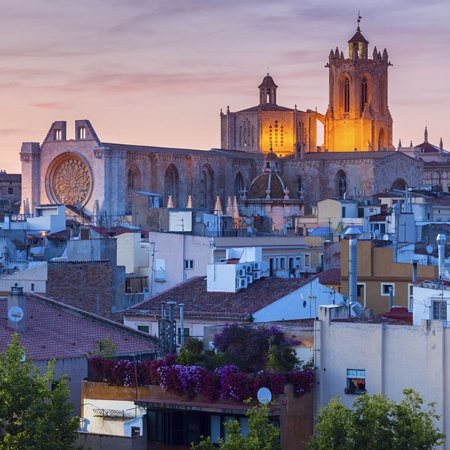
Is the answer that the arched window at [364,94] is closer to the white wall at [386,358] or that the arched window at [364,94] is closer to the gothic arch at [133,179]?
the gothic arch at [133,179]

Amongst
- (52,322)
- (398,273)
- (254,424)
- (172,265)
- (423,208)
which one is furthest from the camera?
(423,208)

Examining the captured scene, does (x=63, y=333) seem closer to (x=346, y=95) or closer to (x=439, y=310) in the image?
(x=439, y=310)

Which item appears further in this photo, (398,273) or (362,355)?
(398,273)

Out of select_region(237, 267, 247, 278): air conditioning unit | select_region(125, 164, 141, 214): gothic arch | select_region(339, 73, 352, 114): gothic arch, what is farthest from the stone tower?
select_region(237, 267, 247, 278): air conditioning unit

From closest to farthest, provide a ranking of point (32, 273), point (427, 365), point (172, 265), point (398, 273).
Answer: point (427, 365)
point (398, 273)
point (32, 273)
point (172, 265)

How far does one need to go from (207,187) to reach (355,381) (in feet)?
306

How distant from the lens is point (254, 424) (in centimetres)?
2453

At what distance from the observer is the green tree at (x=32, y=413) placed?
25.5 meters

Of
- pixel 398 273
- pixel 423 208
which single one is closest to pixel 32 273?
pixel 398 273

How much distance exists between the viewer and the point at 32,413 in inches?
1011

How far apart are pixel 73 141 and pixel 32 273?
72.1 meters

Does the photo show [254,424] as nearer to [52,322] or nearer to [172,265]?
[52,322]

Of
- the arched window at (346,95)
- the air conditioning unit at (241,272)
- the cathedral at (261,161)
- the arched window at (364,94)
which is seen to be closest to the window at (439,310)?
the air conditioning unit at (241,272)

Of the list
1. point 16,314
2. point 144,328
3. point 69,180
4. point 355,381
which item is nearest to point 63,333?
point 16,314
